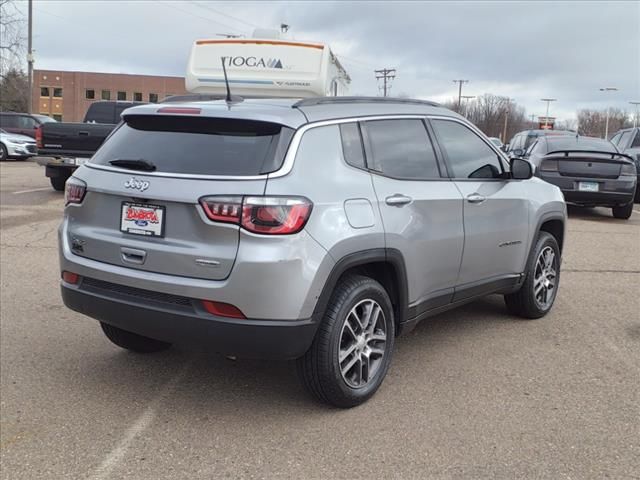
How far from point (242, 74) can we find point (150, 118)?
Answer: 198 inches

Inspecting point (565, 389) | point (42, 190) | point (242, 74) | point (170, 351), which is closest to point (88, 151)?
point (42, 190)

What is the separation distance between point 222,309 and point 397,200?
1.27 meters

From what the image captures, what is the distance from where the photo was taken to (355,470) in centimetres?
308

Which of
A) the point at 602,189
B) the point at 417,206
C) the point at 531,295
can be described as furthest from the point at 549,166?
the point at 417,206

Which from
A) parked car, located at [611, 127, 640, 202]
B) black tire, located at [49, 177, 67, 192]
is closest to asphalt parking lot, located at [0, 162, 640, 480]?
black tire, located at [49, 177, 67, 192]

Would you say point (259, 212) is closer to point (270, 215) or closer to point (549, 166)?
point (270, 215)

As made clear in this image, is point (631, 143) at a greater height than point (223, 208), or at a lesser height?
greater

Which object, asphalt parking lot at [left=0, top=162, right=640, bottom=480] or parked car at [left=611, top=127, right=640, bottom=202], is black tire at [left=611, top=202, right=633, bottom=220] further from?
asphalt parking lot at [left=0, top=162, right=640, bottom=480]

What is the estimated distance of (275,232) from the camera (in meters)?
3.17

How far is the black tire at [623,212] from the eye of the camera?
11.8 metres

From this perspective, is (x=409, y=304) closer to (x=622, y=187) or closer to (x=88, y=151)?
(x=622, y=187)

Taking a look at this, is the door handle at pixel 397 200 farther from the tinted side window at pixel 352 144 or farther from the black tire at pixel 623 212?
the black tire at pixel 623 212

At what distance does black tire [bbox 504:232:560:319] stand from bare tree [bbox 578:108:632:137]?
92079 mm

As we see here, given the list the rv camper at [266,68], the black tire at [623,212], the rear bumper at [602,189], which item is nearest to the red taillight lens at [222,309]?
the rv camper at [266,68]
